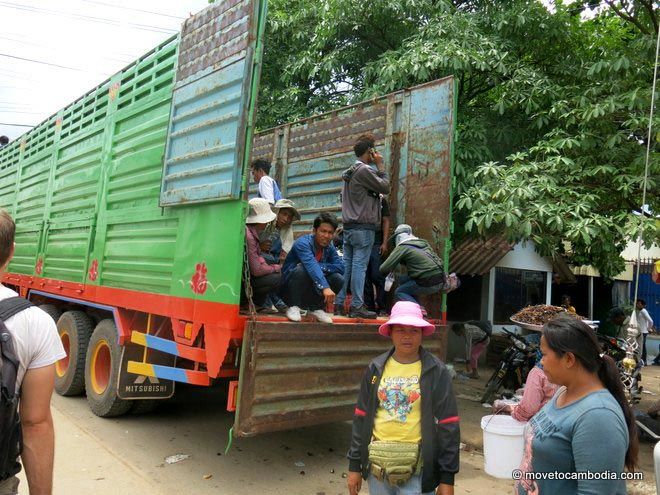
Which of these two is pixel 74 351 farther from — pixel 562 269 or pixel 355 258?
pixel 562 269

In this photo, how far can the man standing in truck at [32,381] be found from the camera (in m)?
1.40

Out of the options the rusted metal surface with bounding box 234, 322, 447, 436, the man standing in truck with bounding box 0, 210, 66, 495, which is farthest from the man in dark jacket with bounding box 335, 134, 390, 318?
the man standing in truck with bounding box 0, 210, 66, 495

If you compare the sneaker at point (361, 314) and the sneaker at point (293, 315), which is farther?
the sneaker at point (361, 314)

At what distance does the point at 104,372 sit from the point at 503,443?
3469mm

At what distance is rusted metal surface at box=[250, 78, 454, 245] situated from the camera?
3.99 metres

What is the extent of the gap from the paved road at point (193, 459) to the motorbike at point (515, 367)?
1.82m

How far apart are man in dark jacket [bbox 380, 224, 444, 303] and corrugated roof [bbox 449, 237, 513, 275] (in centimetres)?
529

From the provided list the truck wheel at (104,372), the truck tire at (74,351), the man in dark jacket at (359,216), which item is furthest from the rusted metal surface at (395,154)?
the truck tire at (74,351)

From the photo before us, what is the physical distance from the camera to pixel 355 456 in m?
2.09

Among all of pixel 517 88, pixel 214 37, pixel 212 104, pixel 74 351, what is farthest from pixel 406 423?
pixel 517 88

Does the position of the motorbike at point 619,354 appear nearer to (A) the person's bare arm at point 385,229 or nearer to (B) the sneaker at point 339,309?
(A) the person's bare arm at point 385,229

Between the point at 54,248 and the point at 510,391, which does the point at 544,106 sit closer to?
the point at 510,391

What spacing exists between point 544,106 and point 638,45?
114 cm

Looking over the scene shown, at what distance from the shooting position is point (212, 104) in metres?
3.22
